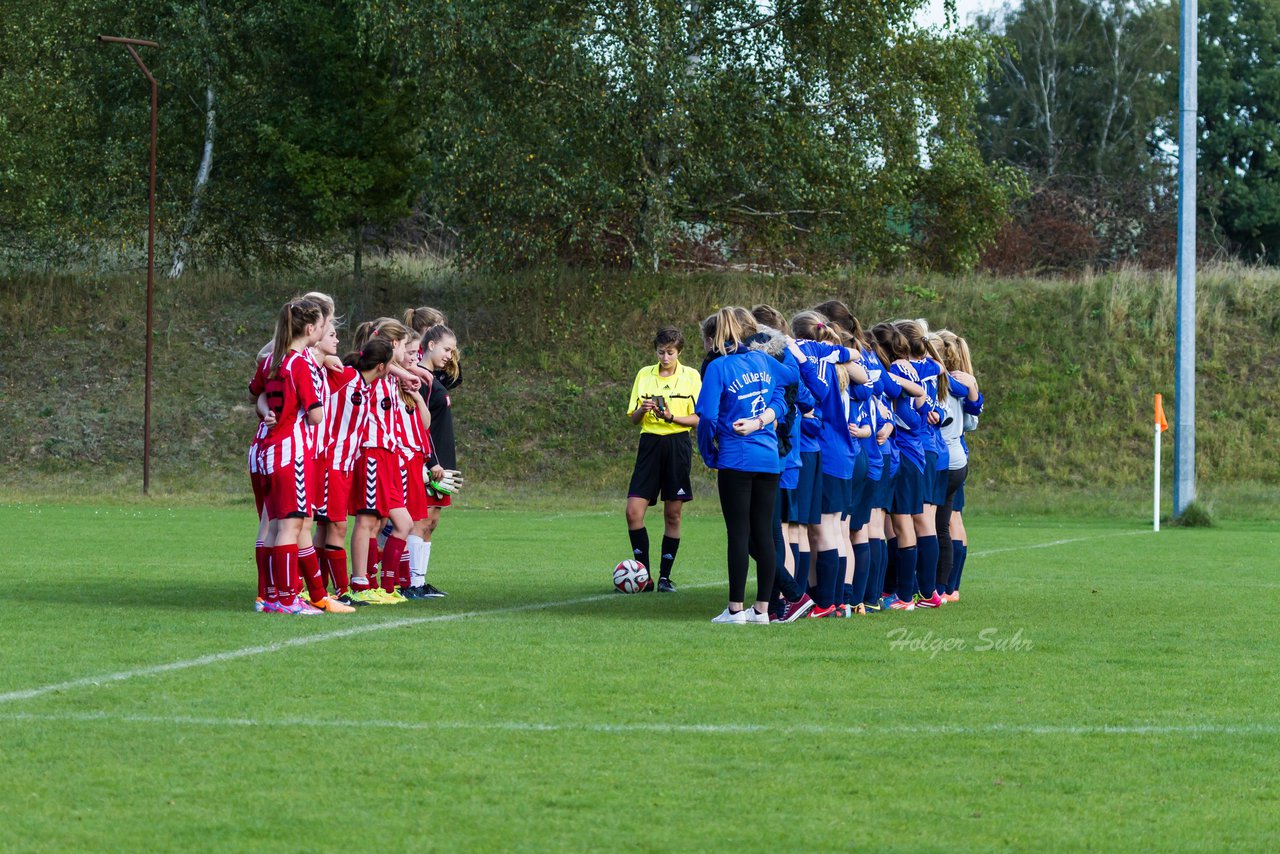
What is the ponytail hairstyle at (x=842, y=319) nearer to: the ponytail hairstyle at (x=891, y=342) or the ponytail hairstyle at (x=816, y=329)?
the ponytail hairstyle at (x=816, y=329)

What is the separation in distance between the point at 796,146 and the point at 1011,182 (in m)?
6.78

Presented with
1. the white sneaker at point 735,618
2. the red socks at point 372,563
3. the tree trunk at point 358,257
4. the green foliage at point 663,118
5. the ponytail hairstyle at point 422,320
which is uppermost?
the green foliage at point 663,118

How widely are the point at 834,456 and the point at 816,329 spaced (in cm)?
80

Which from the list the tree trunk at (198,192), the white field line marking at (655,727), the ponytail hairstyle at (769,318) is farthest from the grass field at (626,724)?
the tree trunk at (198,192)

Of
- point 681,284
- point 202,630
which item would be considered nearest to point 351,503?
point 202,630

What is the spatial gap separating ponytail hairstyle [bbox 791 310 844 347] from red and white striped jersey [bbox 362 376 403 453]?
2.74 metres

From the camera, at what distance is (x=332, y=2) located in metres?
37.2

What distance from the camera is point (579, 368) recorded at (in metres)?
34.3

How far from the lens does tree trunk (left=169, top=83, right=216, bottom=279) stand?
3769cm

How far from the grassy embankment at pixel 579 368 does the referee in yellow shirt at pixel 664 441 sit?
54.6ft

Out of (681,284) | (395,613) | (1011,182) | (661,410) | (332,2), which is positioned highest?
(332,2)

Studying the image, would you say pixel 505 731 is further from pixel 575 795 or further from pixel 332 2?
pixel 332 2

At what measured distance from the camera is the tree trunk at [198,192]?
37688mm

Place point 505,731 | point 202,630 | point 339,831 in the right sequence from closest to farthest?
point 339,831 → point 505,731 → point 202,630
